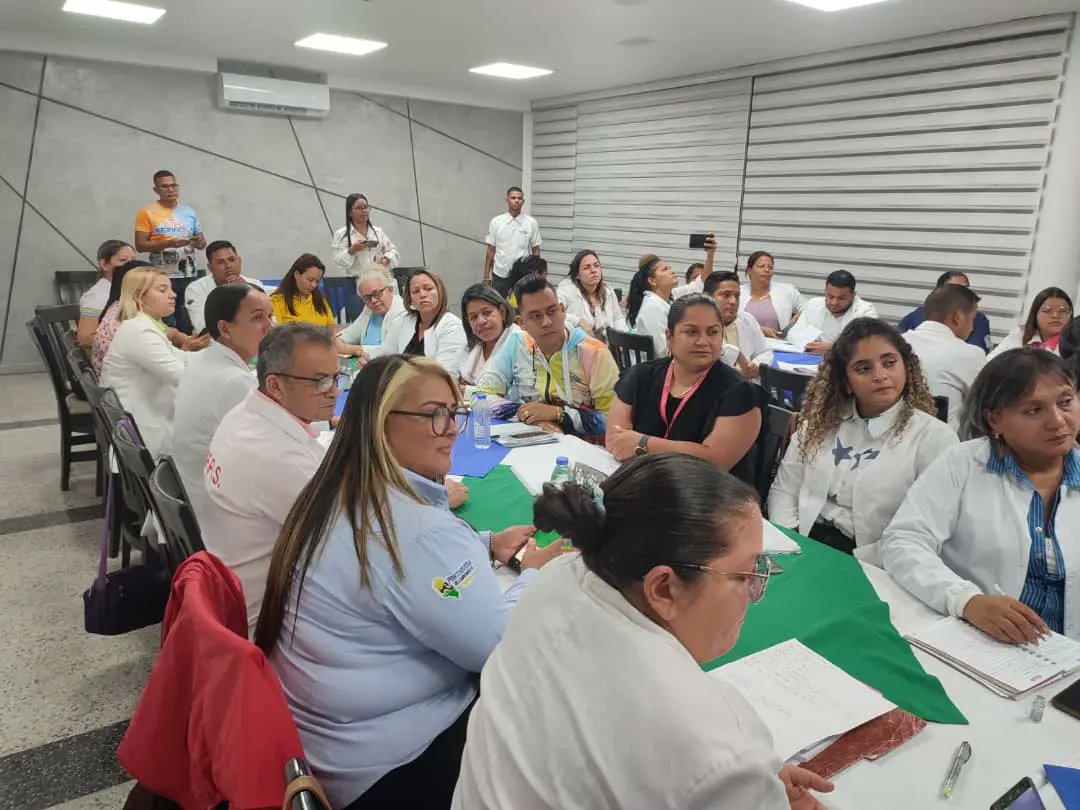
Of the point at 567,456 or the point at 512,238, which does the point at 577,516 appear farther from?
the point at 512,238

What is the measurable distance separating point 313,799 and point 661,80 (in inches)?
332

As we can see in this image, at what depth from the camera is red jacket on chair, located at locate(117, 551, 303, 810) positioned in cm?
100

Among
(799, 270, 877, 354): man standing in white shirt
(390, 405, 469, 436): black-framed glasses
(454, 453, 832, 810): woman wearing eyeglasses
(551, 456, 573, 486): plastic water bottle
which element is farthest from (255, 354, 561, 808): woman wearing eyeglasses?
(799, 270, 877, 354): man standing in white shirt

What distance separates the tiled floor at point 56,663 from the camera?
6.89 ft

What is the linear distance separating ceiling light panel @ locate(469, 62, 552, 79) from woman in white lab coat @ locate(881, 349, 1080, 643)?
265 inches

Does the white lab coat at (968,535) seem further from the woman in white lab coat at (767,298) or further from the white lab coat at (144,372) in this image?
the woman in white lab coat at (767,298)

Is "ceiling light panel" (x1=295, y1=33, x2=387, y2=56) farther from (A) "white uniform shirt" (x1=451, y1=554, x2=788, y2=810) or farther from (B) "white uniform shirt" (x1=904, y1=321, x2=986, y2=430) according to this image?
(A) "white uniform shirt" (x1=451, y1=554, x2=788, y2=810)

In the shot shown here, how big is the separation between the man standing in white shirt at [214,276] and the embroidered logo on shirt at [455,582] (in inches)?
172

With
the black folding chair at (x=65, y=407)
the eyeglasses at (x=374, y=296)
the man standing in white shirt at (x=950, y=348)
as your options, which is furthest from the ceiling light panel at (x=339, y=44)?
the man standing in white shirt at (x=950, y=348)

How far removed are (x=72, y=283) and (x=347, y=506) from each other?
25.0ft

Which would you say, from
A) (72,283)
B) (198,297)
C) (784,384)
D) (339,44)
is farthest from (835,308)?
(72,283)

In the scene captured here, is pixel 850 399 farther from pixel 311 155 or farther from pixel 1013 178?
pixel 311 155

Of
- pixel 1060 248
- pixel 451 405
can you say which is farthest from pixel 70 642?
pixel 1060 248

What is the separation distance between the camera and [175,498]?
172 cm
